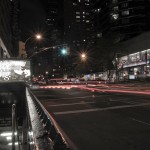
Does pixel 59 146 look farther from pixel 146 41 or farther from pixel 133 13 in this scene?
pixel 133 13

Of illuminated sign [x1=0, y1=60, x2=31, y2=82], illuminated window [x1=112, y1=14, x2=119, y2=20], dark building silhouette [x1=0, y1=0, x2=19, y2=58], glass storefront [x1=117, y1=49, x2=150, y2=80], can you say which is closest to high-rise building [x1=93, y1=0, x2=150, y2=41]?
illuminated window [x1=112, y1=14, x2=119, y2=20]

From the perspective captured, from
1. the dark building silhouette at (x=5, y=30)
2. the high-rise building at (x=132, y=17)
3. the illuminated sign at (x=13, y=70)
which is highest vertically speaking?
the high-rise building at (x=132, y=17)

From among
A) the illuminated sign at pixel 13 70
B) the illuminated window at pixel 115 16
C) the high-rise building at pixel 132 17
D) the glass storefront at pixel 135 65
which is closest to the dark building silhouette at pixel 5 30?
the illuminated sign at pixel 13 70

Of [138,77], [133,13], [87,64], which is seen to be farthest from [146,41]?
[133,13]

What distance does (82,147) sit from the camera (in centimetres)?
931

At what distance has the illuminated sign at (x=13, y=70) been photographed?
3391 cm

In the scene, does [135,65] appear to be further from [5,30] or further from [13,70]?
[13,70]

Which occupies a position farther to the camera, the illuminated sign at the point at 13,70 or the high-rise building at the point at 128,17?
the high-rise building at the point at 128,17

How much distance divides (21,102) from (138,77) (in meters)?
65.6

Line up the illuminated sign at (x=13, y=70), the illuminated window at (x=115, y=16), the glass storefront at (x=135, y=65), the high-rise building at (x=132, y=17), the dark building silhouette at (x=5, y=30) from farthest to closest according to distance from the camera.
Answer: the illuminated window at (x=115, y=16)
the high-rise building at (x=132, y=17)
the glass storefront at (x=135, y=65)
the dark building silhouette at (x=5, y=30)
the illuminated sign at (x=13, y=70)

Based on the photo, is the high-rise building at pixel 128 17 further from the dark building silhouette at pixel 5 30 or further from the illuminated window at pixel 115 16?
the dark building silhouette at pixel 5 30

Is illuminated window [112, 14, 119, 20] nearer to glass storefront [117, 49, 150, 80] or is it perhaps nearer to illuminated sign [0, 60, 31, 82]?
glass storefront [117, 49, 150, 80]

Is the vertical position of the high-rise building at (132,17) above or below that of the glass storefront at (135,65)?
above

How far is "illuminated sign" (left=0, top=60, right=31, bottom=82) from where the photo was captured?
33.9 meters
